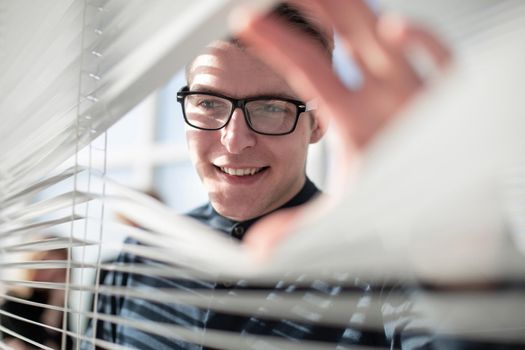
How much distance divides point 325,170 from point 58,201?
1828 millimetres

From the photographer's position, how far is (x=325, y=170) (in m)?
2.57

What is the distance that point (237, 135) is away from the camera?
1.03 meters

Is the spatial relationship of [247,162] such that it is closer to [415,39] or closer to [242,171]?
[242,171]

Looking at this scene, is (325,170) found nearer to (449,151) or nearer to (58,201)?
(58,201)

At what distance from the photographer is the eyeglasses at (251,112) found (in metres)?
1.02

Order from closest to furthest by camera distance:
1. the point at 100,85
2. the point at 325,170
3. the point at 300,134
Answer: the point at 100,85
the point at 300,134
the point at 325,170

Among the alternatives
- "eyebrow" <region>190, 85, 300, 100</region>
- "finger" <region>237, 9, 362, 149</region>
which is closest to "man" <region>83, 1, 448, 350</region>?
"eyebrow" <region>190, 85, 300, 100</region>

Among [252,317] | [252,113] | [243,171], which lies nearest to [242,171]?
[243,171]

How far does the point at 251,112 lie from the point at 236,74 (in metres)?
0.08

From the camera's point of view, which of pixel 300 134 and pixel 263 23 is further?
pixel 300 134

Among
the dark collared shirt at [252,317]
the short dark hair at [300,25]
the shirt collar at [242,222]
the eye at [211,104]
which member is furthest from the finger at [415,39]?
the shirt collar at [242,222]

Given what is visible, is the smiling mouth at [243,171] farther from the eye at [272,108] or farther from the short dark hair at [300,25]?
the short dark hair at [300,25]

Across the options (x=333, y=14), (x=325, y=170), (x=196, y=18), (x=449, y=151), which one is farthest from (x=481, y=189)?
(x=325, y=170)

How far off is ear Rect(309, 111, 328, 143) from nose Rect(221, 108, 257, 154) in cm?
15
